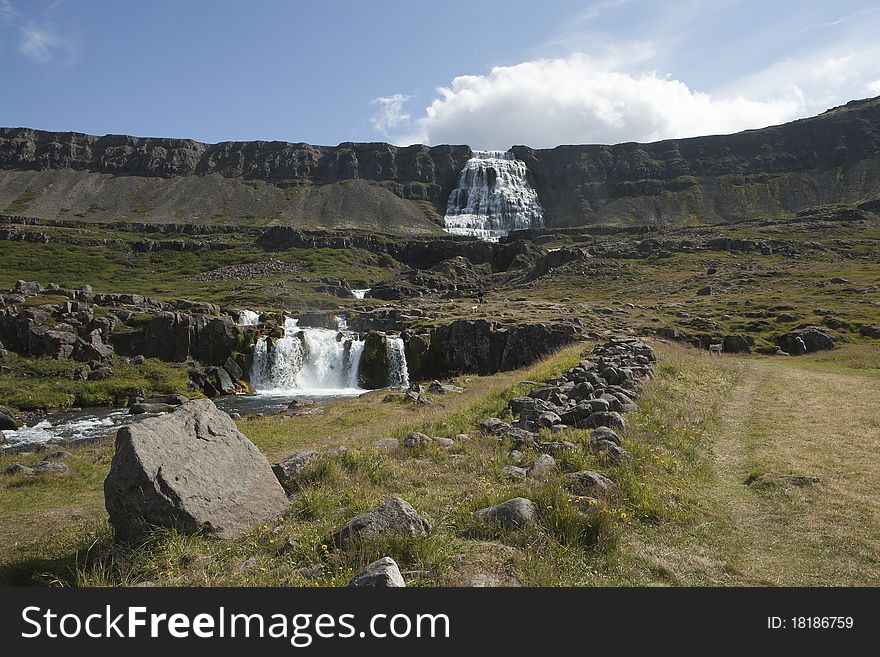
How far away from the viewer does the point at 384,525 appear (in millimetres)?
6699

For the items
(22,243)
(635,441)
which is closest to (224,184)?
(22,243)

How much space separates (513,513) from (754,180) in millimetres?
211045

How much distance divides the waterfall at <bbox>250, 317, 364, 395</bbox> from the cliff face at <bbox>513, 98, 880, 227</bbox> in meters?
148

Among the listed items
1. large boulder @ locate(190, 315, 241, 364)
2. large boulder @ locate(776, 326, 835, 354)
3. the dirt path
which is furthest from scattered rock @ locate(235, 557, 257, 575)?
large boulder @ locate(776, 326, 835, 354)

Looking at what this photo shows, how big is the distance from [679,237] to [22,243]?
563 feet

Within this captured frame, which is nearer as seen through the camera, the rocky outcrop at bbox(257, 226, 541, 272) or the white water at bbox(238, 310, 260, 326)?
the white water at bbox(238, 310, 260, 326)

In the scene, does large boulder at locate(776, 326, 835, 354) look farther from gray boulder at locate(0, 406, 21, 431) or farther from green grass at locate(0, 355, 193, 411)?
gray boulder at locate(0, 406, 21, 431)

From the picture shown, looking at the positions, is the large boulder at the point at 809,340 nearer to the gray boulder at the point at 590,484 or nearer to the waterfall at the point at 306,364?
the waterfall at the point at 306,364

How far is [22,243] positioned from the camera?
13450 centimetres

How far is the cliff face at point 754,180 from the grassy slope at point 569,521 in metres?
170

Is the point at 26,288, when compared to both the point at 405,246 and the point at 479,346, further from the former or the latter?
the point at 405,246

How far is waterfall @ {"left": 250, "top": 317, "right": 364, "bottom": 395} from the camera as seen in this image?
46.9m

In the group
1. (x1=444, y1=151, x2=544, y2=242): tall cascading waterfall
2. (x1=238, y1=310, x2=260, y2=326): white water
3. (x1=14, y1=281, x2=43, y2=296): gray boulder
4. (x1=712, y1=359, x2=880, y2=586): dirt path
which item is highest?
(x1=444, y1=151, x2=544, y2=242): tall cascading waterfall
